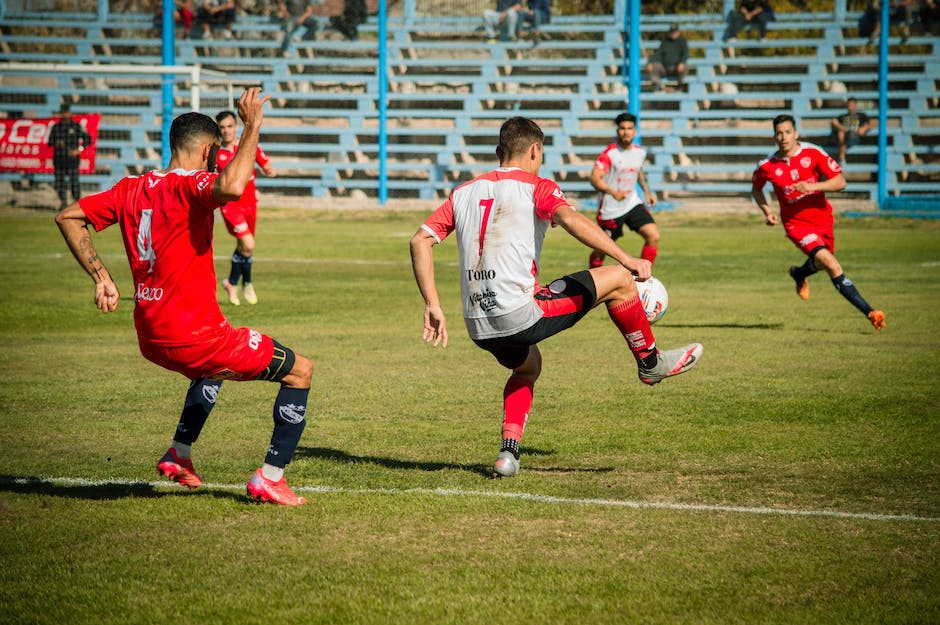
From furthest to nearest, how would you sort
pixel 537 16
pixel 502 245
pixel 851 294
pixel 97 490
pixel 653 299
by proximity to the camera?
pixel 537 16 < pixel 851 294 < pixel 653 299 < pixel 502 245 < pixel 97 490

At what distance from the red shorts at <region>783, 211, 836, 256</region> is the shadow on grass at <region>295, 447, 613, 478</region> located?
6952mm

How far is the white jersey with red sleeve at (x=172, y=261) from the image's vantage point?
560 centimetres

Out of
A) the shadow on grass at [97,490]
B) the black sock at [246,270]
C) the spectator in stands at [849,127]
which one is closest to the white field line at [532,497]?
the shadow on grass at [97,490]

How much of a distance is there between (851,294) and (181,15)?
2802cm

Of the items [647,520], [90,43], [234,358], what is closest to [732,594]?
[647,520]

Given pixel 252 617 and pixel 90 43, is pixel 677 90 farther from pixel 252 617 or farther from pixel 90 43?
pixel 252 617

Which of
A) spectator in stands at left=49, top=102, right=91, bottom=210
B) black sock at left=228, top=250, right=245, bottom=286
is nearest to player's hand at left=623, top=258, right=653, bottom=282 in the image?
black sock at left=228, top=250, right=245, bottom=286

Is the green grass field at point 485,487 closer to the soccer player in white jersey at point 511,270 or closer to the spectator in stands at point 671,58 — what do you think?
the soccer player in white jersey at point 511,270

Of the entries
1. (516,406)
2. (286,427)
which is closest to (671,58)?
(516,406)

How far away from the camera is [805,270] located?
1327 centimetres

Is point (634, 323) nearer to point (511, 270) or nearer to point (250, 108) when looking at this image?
point (511, 270)

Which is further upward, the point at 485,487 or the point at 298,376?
the point at 298,376

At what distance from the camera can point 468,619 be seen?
13.9ft

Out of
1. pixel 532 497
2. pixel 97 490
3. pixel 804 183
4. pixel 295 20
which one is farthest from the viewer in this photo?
pixel 295 20
